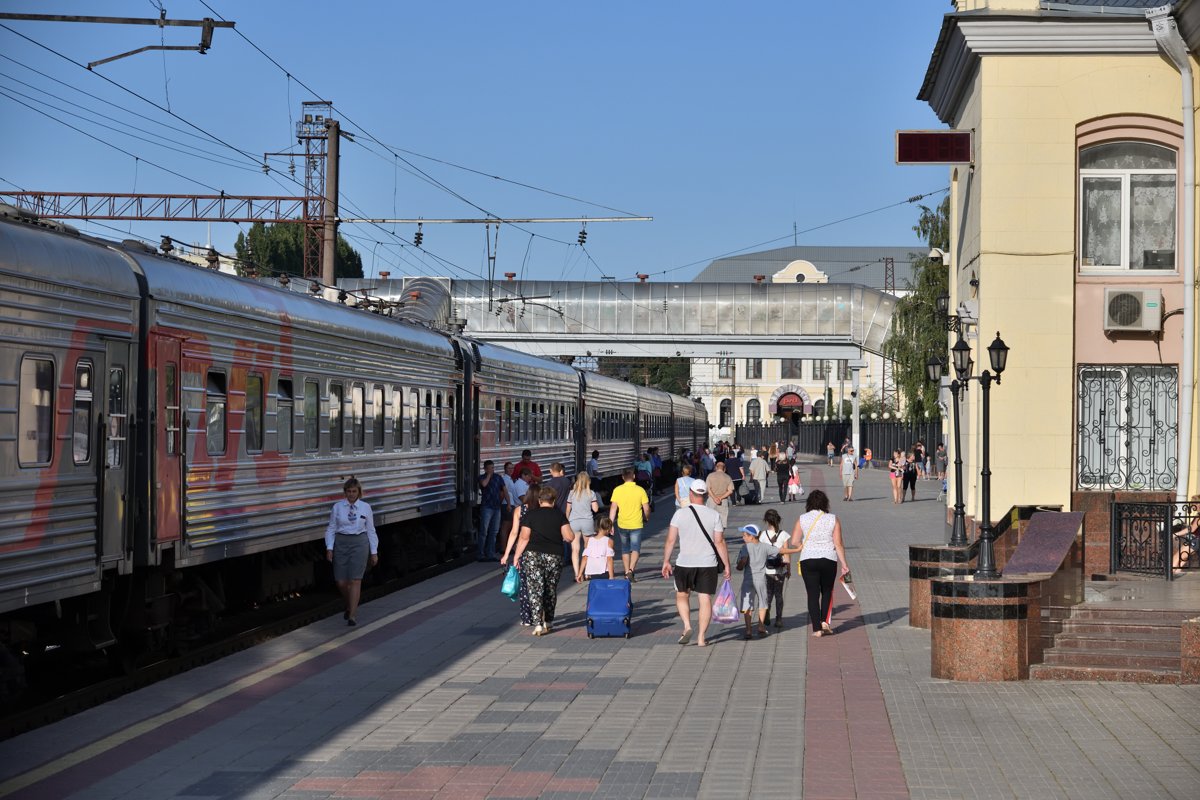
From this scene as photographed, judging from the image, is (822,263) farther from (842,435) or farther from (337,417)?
(337,417)

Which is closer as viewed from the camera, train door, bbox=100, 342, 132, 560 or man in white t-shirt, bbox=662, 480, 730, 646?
train door, bbox=100, 342, 132, 560

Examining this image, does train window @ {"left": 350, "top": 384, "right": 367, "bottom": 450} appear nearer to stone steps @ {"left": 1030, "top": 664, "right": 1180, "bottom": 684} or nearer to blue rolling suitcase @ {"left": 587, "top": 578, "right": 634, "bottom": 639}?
blue rolling suitcase @ {"left": 587, "top": 578, "right": 634, "bottom": 639}

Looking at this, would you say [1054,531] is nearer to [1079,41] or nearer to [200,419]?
[1079,41]

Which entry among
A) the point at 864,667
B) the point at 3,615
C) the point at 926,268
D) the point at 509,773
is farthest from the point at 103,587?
the point at 926,268

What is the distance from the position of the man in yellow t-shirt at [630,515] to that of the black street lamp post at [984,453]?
430 cm

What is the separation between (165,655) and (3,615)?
3229 mm

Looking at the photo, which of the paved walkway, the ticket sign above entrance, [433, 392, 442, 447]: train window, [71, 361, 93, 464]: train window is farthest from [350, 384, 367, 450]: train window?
[71, 361, 93, 464]: train window

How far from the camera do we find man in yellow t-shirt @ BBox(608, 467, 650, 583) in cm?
2183

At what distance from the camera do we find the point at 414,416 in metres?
23.3

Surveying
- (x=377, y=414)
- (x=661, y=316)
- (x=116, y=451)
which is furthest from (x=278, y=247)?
Answer: (x=116, y=451)

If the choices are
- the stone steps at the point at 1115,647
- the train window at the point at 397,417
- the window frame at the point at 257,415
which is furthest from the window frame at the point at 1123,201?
the window frame at the point at 257,415

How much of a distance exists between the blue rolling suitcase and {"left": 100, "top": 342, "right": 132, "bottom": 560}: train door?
193 inches

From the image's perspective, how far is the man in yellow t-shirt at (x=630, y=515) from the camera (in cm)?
2183

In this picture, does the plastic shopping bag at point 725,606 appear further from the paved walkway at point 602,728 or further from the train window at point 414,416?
the train window at point 414,416
